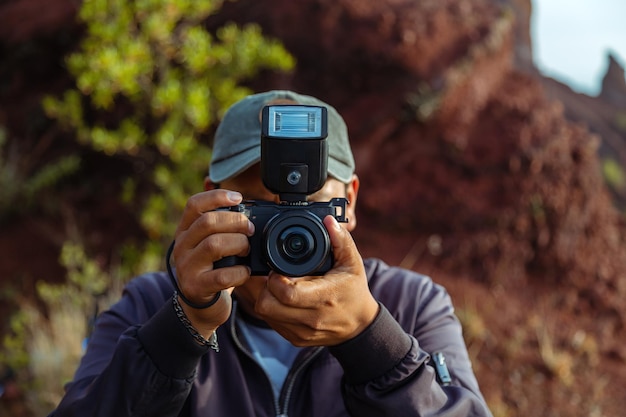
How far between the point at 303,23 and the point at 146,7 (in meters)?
1.54

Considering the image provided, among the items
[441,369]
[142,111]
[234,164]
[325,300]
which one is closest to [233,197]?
[325,300]

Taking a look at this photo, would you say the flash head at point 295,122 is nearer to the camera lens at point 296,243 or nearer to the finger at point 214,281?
the camera lens at point 296,243

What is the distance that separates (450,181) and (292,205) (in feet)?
12.6

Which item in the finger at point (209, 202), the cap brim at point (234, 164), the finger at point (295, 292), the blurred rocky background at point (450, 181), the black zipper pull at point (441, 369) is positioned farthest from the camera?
the blurred rocky background at point (450, 181)

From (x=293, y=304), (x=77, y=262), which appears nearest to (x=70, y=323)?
(x=77, y=262)

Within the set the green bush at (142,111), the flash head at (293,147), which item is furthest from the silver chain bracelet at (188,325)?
the green bush at (142,111)

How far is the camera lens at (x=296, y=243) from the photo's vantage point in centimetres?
153

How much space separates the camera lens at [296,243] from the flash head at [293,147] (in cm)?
9

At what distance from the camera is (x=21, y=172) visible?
5.92 meters

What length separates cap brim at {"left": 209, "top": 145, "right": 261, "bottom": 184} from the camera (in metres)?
2.00

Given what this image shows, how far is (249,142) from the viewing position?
2059mm

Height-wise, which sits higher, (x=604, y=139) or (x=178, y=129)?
(x=178, y=129)

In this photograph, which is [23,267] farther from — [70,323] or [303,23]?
[303,23]

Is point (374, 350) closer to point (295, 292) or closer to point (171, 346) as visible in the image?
point (295, 292)
